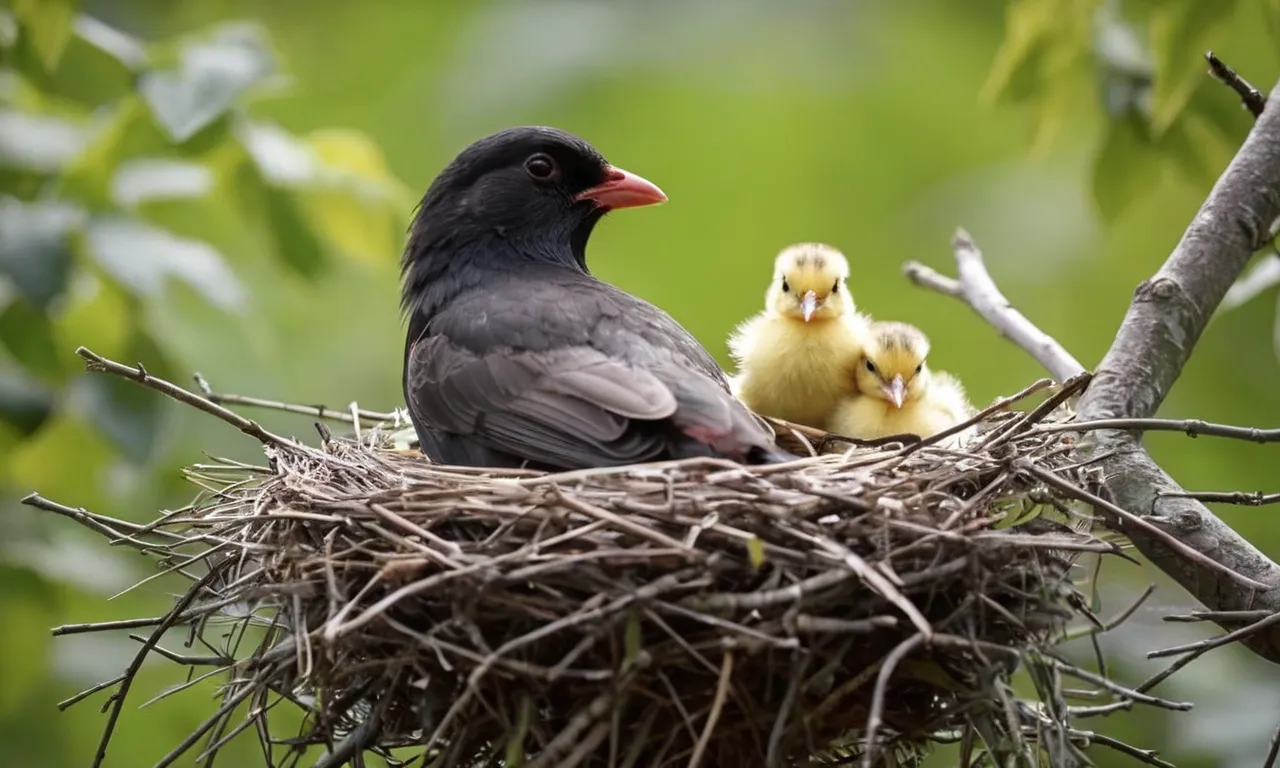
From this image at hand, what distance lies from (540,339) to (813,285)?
1.22 meters

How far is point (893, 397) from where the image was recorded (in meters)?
4.96

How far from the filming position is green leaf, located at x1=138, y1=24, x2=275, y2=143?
195 inches

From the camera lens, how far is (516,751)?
314 centimetres

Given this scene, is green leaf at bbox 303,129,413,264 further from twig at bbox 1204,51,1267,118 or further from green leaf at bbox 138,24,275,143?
twig at bbox 1204,51,1267,118

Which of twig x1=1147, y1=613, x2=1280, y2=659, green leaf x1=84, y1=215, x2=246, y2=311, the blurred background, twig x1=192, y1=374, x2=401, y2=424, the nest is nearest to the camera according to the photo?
the nest

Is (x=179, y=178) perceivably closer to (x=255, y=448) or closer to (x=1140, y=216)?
(x=255, y=448)

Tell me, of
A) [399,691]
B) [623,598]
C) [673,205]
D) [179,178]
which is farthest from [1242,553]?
[673,205]

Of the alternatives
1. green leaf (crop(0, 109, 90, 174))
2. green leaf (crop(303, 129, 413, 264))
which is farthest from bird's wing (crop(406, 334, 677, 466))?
green leaf (crop(0, 109, 90, 174))

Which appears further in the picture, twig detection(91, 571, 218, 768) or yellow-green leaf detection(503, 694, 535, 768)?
twig detection(91, 571, 218, 768)

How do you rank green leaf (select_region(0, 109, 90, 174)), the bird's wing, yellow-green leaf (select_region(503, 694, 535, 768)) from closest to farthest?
1. yellow-green leaf (select_region(503, 694, 535, 768))
2. the bird's wing
3. green leaf (select_region(0, 109, 90, 174))

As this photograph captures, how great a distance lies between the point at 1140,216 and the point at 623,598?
20.3 feet

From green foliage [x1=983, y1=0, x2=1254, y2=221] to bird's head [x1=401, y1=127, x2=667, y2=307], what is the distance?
4.89ft

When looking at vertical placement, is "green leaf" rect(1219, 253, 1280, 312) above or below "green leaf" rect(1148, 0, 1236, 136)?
below

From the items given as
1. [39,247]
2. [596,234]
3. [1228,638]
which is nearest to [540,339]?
[39,247]
